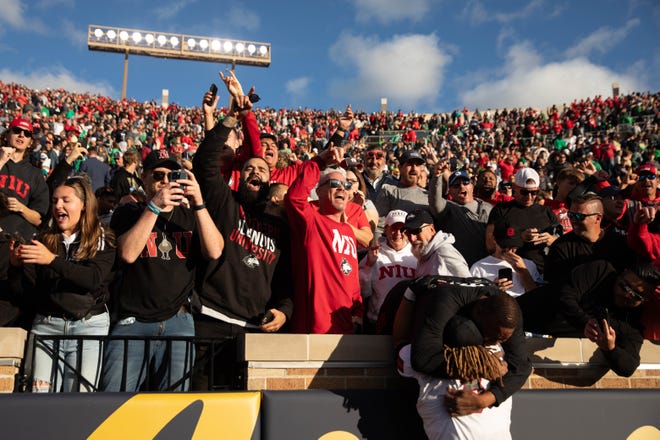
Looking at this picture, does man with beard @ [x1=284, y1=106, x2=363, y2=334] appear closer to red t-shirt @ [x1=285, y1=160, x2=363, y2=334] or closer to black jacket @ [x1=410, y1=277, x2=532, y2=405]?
red t-shirt @ [x1=285, y1=160, x2=363, y2=334]

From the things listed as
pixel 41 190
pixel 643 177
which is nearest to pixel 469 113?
pixel 643 177

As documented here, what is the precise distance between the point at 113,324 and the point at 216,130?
4.89 feet

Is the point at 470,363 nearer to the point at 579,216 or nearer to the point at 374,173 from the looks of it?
the point at 579,216

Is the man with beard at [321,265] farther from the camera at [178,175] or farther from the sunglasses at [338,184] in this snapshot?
the camera at [178,175]

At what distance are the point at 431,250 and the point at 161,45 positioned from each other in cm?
5225

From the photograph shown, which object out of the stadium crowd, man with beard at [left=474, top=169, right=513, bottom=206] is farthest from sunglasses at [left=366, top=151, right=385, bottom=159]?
man with beard at [left=474, top=169, right=513, bottom=206]

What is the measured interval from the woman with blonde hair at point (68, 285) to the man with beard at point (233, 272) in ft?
2.13

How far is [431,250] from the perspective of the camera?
4227mm

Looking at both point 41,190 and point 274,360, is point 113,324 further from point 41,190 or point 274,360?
point 41,190

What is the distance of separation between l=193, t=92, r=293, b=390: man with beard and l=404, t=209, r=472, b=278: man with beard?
100cm

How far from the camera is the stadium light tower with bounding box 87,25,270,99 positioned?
165 ft

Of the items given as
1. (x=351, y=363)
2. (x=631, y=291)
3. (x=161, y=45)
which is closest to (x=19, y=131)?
(x=351, y=363)

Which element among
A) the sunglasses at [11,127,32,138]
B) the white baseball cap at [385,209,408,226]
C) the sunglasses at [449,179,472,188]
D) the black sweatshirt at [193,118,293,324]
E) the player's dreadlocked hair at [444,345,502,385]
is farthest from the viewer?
the sunglasses at [449,179,472,188]

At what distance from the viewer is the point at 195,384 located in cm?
380
